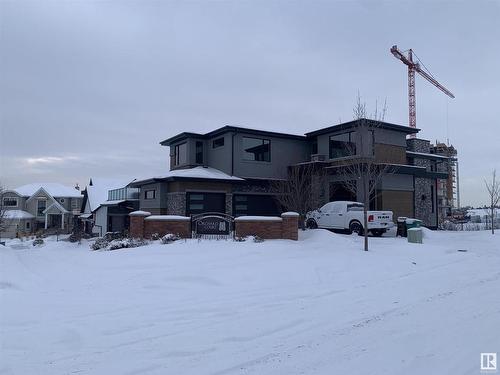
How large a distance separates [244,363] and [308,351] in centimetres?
95

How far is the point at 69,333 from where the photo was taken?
21.5ft

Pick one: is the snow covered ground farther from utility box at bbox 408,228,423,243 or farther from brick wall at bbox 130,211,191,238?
utility box at bbox 408,228,423,243

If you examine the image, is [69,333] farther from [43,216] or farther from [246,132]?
[43,216]

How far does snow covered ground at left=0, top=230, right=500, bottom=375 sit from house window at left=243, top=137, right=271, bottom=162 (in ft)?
43.8

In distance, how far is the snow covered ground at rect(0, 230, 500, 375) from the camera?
541 cm

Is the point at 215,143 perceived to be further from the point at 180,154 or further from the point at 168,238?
the point at 168,238

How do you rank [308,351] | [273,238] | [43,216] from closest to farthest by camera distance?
[308,351]
[273,238]
[43,216]

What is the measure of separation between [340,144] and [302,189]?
4.61 meters

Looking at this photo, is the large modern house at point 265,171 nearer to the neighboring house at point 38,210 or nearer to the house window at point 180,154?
the house window at point 180,154

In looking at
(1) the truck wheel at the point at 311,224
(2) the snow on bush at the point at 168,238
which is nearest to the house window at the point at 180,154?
(1) the truck wheel at the point at 311,224

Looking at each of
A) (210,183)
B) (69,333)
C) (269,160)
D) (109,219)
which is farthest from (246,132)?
(69,333)

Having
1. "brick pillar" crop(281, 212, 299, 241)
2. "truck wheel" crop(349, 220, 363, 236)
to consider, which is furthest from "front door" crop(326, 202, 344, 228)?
"brick pillar" crop(281, 212, 299, 241)

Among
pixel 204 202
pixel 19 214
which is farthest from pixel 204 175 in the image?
pixel 19 214

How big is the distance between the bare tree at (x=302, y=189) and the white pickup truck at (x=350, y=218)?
1.07 m
